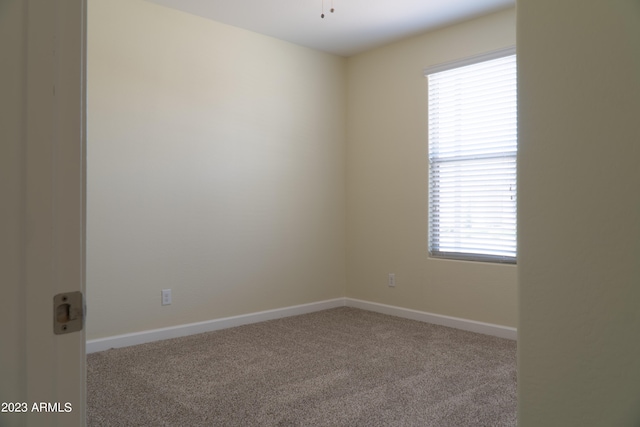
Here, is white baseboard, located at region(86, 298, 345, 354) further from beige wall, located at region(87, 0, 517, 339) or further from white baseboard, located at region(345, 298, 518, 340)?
white baseboard, located at region(345, 298, 518, 340)

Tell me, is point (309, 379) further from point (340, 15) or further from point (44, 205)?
point (340, 15)

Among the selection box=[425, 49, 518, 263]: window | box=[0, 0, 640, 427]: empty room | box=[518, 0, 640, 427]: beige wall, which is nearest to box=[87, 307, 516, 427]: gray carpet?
box=[0, 0, 640, 427]: empty room

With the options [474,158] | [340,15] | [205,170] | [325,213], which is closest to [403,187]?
[474,158]

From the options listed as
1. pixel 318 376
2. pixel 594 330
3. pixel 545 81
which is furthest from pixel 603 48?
pixel 318 376

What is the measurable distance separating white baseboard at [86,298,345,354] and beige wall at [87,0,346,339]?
2.1 inches

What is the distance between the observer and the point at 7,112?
26.6 inches

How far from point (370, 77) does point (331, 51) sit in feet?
1.59

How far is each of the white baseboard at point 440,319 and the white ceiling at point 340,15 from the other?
256 cm

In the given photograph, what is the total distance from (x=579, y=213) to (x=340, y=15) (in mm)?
3609

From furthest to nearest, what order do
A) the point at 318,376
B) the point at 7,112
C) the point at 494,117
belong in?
the point at 494,117 → the point at 318,376 → the point at 7,112

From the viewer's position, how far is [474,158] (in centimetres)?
409

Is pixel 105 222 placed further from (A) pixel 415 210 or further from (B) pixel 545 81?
(B) pixel 545 81

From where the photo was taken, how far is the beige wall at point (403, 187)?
4.04 m

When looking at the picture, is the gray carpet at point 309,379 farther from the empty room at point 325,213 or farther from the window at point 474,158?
the window at point 474,158
